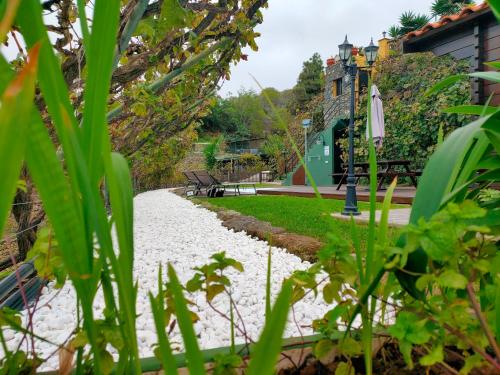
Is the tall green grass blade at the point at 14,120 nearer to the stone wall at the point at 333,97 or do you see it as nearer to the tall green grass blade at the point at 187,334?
the tall green grass blade at the point at 187,334

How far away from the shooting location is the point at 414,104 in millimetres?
9781

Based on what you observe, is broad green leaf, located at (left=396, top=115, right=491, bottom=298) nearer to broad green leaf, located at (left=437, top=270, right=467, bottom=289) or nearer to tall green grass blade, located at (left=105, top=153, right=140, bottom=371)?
broad green leaf, located at (left=437, top=270, right=467, bottom=289)

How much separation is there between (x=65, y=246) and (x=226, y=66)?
3386 mm

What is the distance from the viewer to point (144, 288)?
2.50 meters

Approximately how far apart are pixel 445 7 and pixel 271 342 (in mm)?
22471

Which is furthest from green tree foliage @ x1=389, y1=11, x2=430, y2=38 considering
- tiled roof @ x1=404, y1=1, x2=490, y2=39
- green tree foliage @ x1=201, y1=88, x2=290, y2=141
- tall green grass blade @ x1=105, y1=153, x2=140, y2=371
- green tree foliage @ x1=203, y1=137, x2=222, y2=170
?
tall green grass blade @ x1=105, y1=153, x2=140, y2=371

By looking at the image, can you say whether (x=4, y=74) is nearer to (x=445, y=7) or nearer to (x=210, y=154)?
(x=210, y=154)

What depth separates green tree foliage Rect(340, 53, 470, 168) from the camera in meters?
8.94

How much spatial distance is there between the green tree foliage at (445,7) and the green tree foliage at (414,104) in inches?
A: 385

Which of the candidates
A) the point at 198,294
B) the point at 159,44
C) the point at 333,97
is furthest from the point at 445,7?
the point at 198,294

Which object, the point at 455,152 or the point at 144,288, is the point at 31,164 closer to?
the point at 455,152

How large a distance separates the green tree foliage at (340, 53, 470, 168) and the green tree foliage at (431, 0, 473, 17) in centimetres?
977

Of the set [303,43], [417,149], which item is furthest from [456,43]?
[303,43]

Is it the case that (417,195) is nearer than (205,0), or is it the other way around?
(417,195)
